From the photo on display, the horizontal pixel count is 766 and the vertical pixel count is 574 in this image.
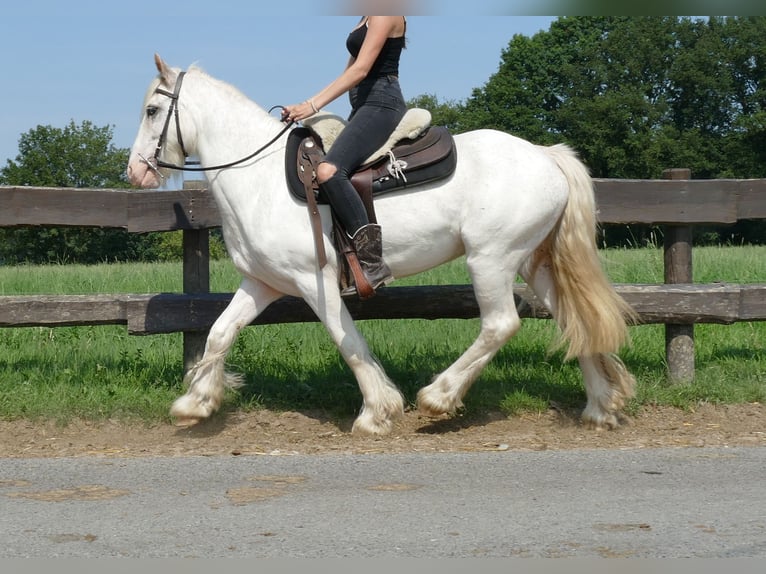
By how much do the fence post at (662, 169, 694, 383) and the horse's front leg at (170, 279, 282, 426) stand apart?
3242 millimetres

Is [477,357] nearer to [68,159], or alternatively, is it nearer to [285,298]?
[285,298]

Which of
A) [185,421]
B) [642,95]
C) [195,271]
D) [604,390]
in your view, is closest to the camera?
[185,421]

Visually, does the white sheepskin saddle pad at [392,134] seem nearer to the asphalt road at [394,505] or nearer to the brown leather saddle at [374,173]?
the brown leather saddle at [374,173]

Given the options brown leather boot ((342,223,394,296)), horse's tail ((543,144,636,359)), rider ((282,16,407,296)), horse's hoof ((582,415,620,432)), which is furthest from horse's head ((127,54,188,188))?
horse's hoof ((582,415,620,432))

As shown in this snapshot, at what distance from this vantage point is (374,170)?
6137mm

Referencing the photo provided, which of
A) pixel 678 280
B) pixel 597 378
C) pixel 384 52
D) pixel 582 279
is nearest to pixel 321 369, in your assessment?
pixel 597 378

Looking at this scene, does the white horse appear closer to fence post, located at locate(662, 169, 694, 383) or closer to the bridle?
the bridle

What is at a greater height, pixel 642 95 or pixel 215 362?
pixel 642 95

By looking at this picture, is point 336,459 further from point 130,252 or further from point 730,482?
point 130,252

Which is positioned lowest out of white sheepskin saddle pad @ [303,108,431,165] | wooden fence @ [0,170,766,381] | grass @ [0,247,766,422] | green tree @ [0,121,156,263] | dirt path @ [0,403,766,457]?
dirt path @ [0,403,766,457]

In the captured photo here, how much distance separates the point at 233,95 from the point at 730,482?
13.2 feet

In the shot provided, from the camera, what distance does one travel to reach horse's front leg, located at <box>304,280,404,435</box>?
20.6 ft

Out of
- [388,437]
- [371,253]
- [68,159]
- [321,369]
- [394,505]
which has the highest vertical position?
[68,159]

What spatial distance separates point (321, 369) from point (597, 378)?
7.34 ft
